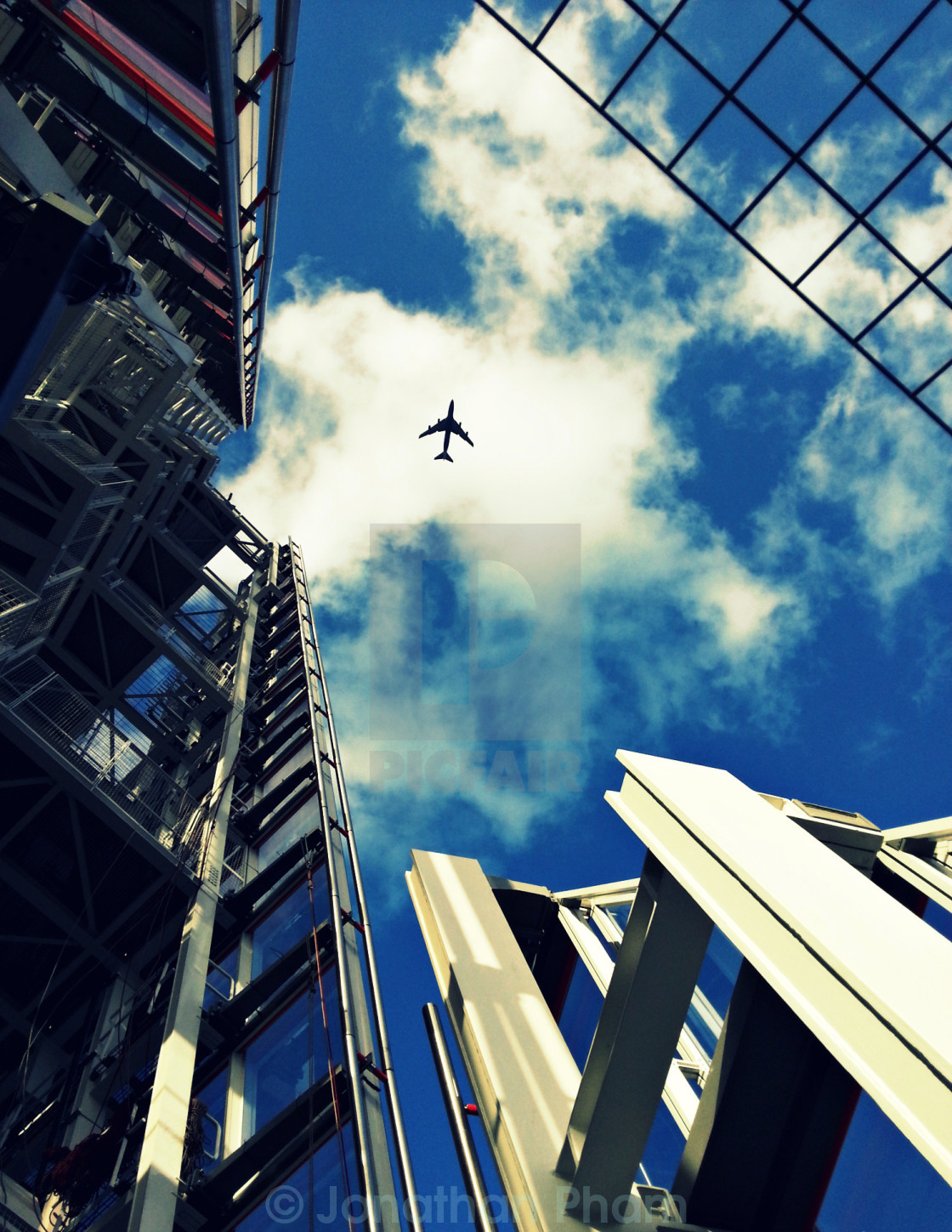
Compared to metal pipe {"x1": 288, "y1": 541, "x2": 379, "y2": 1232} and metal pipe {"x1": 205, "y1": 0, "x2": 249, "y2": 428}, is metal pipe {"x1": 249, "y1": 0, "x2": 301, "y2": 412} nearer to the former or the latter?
metal pipe {"x1": 205, "y1": 0, "x2": 249, "y2": 428}

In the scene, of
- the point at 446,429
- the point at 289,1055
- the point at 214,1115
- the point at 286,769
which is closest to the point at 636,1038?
the point at 289,1055

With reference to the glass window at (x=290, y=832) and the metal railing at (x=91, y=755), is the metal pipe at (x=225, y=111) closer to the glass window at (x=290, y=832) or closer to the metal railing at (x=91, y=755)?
the metal railing at (x=91, y=755)

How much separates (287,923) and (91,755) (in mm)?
4968

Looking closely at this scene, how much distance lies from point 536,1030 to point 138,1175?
553 centimetres

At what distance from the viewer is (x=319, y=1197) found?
6.79 meters

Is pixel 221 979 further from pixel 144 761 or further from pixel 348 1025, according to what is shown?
pixel 144 761

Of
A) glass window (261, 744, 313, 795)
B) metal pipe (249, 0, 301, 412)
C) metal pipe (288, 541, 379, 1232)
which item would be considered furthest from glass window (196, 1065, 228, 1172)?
metal pipe (249, 0, 301, 412)

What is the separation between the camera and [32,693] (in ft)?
39.7

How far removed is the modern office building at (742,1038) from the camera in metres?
1.59

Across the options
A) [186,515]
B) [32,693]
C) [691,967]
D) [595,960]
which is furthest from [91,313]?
[691,967]

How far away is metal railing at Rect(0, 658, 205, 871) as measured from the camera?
11.5m

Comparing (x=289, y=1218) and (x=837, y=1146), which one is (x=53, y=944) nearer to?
(x=289, y=1218)

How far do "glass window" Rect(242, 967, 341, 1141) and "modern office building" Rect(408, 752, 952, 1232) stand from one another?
5427mm

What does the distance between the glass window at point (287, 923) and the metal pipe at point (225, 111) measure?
11.8m
